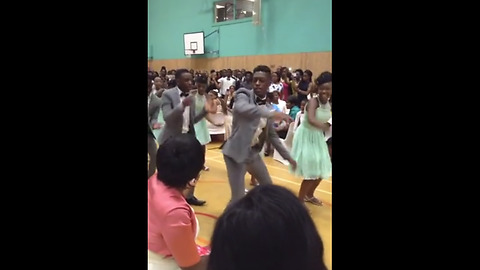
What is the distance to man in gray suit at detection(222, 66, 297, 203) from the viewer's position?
1.09 meters

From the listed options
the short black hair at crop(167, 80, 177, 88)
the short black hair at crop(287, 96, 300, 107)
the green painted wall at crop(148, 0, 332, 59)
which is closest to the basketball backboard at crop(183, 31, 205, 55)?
the green painted wall at crop(148, 0, 332, 59)

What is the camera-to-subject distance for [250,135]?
1110 mm

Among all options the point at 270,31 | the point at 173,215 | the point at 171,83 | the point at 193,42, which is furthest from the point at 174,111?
the point at 270,31

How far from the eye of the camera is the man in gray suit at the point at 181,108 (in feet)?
3.78

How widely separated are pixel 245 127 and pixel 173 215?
551mm

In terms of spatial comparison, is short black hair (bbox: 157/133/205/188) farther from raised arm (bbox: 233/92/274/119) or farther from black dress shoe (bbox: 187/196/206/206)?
black dress shoe (bbox: 187/196/206/206)

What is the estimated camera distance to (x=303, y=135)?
1438 millimetres

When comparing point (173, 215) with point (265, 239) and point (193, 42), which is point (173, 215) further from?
point (193, 42)

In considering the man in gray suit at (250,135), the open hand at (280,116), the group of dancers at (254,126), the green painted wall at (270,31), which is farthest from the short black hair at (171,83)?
the green painted wall at (270,31)

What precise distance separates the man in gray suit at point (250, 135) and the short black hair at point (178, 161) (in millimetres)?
389

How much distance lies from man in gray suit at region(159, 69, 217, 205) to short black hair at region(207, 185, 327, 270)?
724 mm
